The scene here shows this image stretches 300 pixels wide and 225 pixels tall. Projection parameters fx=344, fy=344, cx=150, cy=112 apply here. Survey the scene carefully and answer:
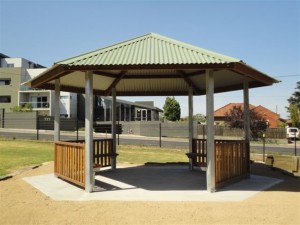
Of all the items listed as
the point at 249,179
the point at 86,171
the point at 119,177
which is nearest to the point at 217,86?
the point at 249,179

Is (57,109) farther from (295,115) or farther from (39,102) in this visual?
(295,115)

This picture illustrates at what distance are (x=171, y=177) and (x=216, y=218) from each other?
189 inches

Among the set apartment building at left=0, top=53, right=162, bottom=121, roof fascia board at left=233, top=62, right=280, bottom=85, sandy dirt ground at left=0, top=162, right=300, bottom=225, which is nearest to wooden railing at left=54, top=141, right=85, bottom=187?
sandy dirt ground at left=0, top=162, right=300, bottom=225

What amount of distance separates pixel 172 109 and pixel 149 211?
54603 mm

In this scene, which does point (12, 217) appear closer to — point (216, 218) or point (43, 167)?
point (216, 218)

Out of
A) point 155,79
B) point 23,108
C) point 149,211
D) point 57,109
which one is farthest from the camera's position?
point 23,108

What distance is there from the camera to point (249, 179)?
10.9 meters

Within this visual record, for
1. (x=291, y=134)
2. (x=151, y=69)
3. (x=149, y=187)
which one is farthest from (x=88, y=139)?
(x=291, y=134)

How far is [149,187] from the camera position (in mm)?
9562

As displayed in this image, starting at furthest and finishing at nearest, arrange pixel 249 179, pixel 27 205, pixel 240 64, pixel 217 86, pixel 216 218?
1. pixel 217 86
2. pixel 249 179
3. pixel 240 64
4. pixel 27 205
5. pixel 216 218

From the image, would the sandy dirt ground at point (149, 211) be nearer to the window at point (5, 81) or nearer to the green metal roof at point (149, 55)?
the green metal roof at point (149, 55)

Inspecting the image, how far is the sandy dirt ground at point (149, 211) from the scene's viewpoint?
6422 millimetres

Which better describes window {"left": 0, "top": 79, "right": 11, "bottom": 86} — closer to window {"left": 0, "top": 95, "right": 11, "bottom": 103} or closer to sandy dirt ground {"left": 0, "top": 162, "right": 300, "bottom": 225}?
window {"left": 0, "top": 95, "right": 11, "bottom": 103}

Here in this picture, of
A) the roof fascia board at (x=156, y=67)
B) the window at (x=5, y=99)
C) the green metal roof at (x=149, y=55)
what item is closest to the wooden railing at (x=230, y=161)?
the roof fascia board at (x=156, y=67)
